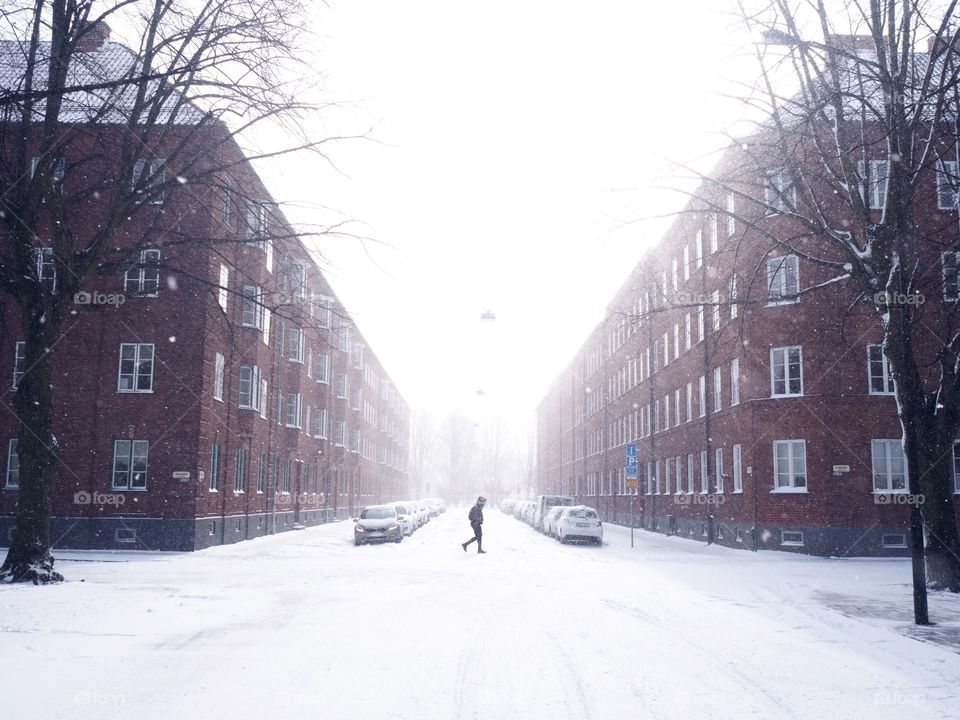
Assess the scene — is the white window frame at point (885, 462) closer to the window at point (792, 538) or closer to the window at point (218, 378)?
the window at point (792, 538)

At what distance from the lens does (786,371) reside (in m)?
26.8

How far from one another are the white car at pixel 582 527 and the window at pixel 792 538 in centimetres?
735

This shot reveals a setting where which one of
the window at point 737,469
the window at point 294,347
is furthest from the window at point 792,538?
the window at point 294,347

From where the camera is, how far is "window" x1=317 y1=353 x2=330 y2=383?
44.1 metres

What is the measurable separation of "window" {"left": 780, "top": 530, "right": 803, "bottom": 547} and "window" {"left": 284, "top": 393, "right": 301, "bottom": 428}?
69.8 ft

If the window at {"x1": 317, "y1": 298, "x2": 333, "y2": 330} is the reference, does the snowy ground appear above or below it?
below

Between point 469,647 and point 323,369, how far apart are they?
36.2 meters

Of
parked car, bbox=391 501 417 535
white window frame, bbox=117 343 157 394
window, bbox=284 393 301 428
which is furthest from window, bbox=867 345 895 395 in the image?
window, bbox=284 393 301 428

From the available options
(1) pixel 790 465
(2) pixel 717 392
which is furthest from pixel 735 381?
(1) pixel 790 465

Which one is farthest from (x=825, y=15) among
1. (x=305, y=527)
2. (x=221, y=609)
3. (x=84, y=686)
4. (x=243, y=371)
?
(x=305, y=527)

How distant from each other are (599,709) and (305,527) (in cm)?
3526

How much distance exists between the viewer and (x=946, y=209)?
25.7 metres

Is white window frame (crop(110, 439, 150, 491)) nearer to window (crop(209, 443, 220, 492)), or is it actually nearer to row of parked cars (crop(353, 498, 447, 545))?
window (crop(209, 443, 220, 492))

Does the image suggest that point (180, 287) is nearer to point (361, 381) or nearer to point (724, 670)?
point (724, 670)
